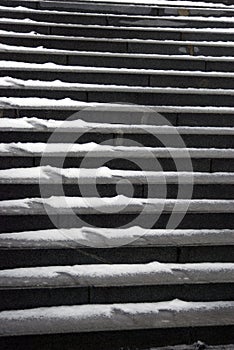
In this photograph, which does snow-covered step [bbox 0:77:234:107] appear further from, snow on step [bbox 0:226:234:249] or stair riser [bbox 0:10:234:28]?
snow on step [bbox 0:226:234:249]

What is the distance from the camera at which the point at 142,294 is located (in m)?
2.92

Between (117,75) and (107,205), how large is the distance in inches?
55.0

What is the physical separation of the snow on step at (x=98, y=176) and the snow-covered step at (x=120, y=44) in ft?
4.99

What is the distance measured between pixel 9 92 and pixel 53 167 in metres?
0.86

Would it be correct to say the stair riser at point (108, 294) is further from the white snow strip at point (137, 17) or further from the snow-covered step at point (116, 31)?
the white snow strip at point (137, 17)

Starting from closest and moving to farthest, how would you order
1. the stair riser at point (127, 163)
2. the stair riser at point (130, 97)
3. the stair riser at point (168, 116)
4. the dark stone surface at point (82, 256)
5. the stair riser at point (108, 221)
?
the dark stone surface at point (82, 256) → the stair riser at point (108, 221) → the stair riser at point (127, 163) → the stair riser at point (168, 116) → the stair riser at point (130, 97)

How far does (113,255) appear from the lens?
301cm

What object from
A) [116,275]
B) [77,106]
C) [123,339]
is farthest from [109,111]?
[123,339]

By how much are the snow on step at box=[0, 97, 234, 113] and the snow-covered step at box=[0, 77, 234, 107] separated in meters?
0.06

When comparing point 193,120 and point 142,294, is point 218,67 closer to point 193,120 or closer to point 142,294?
point 193,120

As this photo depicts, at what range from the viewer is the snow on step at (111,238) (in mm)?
2932

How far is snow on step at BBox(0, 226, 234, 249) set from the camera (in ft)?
9.62

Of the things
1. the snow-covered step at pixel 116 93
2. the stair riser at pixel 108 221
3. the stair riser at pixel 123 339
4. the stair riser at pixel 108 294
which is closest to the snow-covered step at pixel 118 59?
the snow-covered step at pixel 116 93

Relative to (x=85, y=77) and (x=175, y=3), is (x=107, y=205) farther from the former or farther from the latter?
(x=175, y=3)
